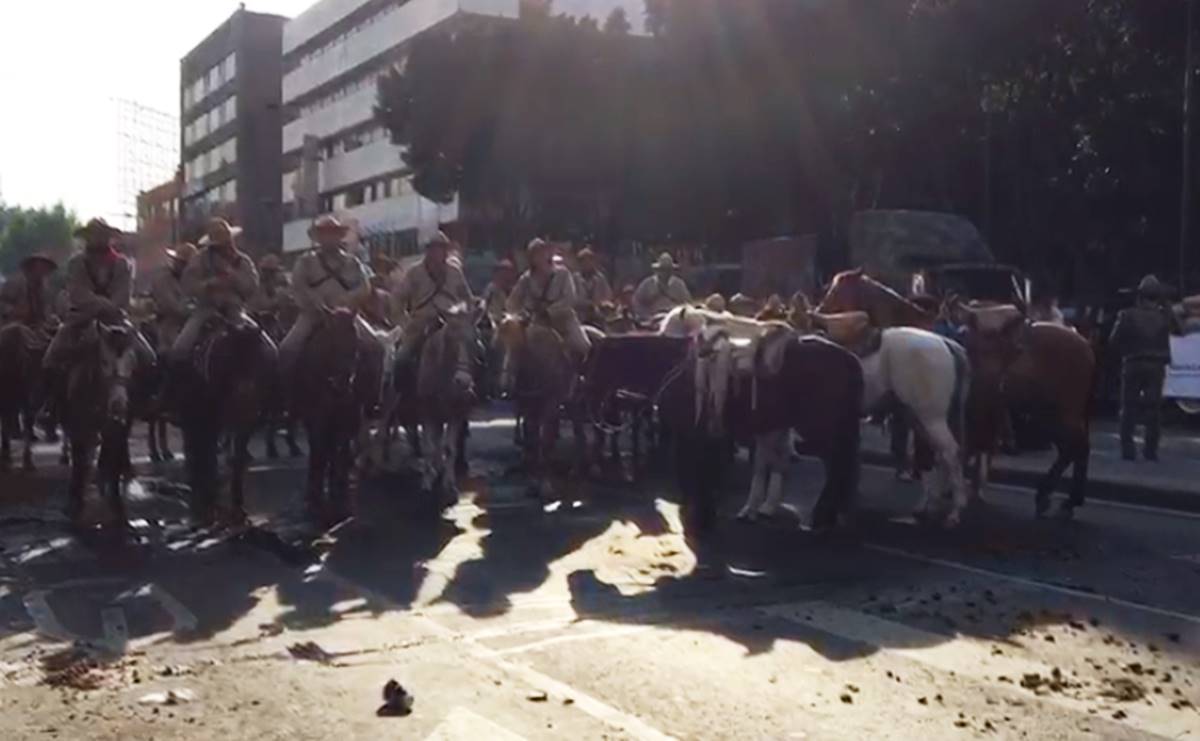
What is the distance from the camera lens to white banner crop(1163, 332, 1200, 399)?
24.0 metres

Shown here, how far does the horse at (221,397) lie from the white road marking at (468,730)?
667 centimetres

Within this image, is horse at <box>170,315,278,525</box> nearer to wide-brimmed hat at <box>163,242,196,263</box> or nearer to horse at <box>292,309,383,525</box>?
horse at <box>292,309,383,525</box>

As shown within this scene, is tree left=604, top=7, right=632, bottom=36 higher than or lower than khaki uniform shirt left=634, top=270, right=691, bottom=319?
higher

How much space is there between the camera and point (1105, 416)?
2728 centimetres

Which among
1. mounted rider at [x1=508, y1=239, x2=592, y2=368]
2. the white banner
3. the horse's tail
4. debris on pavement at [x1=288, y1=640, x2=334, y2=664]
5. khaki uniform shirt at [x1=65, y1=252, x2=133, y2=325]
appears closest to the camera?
debris on pavement at [x1=288, y1=640, x2=334, y2=664]

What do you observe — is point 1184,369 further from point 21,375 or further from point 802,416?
point 21,375

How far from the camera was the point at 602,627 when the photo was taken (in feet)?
30.5

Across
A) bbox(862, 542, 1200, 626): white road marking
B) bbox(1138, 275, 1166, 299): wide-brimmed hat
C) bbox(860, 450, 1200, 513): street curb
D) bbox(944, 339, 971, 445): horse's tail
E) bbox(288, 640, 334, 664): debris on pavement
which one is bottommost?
bbox(288, 640, 334, 664): debris on pavement

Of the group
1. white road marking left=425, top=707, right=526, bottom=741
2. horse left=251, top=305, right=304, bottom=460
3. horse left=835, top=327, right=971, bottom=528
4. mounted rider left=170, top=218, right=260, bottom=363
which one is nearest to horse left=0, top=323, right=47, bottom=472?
horse left=251, top=305, right=304, bottom=460

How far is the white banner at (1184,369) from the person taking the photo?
78.6 feet

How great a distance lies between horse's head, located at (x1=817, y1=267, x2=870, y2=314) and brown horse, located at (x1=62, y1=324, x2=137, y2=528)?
6480 mm

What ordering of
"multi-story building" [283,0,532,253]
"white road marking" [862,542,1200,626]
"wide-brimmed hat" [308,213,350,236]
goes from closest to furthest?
Answer: "white road marking" [862,542,1200,626]
"wide-brimmed hat" [308,213,350,236]
"multi-story building" [283,0,532,253]

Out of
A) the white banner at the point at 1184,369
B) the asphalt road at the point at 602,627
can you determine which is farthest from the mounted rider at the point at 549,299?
the white banner at the point at 1184,369

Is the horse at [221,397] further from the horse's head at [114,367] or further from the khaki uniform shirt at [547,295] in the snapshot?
the khaki uniform shirt at [547,295]
